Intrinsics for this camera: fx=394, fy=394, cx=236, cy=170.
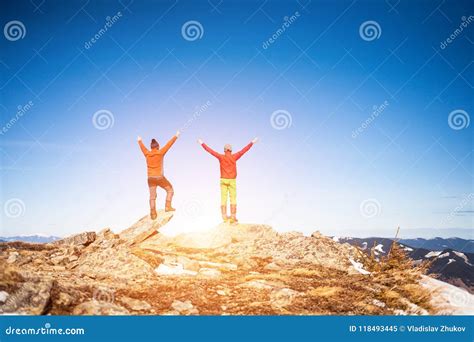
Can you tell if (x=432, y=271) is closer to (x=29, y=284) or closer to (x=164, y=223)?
(x=164, y=223)

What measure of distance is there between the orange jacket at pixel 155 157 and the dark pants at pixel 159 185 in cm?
13

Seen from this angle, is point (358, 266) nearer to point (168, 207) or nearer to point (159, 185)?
point (168, 207)

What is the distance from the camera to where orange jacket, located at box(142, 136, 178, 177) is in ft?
34.2

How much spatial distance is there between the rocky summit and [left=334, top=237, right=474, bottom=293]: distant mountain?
1.96ft

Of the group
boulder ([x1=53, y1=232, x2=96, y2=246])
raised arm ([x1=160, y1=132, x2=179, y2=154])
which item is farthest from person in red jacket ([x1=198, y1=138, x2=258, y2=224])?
boulder ([x1=53, y1=232, x2=96, y2=246])

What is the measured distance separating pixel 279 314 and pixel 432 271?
489cm

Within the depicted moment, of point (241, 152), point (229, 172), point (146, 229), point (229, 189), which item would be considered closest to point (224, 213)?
point (229, 189)

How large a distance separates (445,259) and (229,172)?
20.8 ft

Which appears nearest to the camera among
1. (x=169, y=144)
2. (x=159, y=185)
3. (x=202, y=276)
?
(x=202, y=276)

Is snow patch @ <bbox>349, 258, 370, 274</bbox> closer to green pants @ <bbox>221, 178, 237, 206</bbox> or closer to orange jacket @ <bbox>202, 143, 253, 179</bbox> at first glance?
green pants @ <bbox>221, 178, 237, 206</bbox>

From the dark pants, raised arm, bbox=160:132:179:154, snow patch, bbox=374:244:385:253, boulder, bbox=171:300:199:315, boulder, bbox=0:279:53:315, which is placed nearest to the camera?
boulder, bbox=0:279:53:315

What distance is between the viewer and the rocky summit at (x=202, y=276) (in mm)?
7324

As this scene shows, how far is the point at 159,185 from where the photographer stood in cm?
1070
